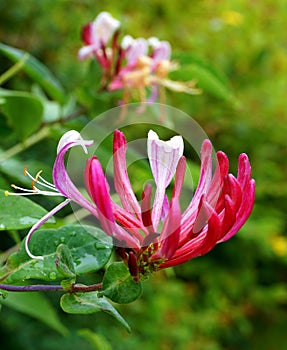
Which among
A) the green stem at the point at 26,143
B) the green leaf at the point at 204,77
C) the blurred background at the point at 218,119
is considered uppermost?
the green leaf at the point at 204,77

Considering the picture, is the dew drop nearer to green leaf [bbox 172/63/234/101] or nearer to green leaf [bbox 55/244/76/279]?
green leaf [bbox 55/244/76/279]

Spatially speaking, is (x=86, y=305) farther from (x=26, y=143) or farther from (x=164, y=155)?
(x=26, y=143)

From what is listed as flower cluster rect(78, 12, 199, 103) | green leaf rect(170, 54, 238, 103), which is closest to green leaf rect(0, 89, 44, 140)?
flower cluster rect(78, 12, 199, 103)

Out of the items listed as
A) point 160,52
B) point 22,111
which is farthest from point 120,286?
point 160,52

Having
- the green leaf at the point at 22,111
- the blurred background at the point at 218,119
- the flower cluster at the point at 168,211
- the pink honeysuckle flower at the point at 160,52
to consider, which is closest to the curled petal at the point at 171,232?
the flower cluster at the point at 168,211

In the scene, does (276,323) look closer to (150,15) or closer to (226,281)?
(226,281)

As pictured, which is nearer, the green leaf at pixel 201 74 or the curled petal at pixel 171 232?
the curled petal at pixel 171 232

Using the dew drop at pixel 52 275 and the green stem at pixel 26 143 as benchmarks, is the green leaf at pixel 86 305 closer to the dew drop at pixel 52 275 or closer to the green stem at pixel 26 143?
the dew drop at pixel 52 275
